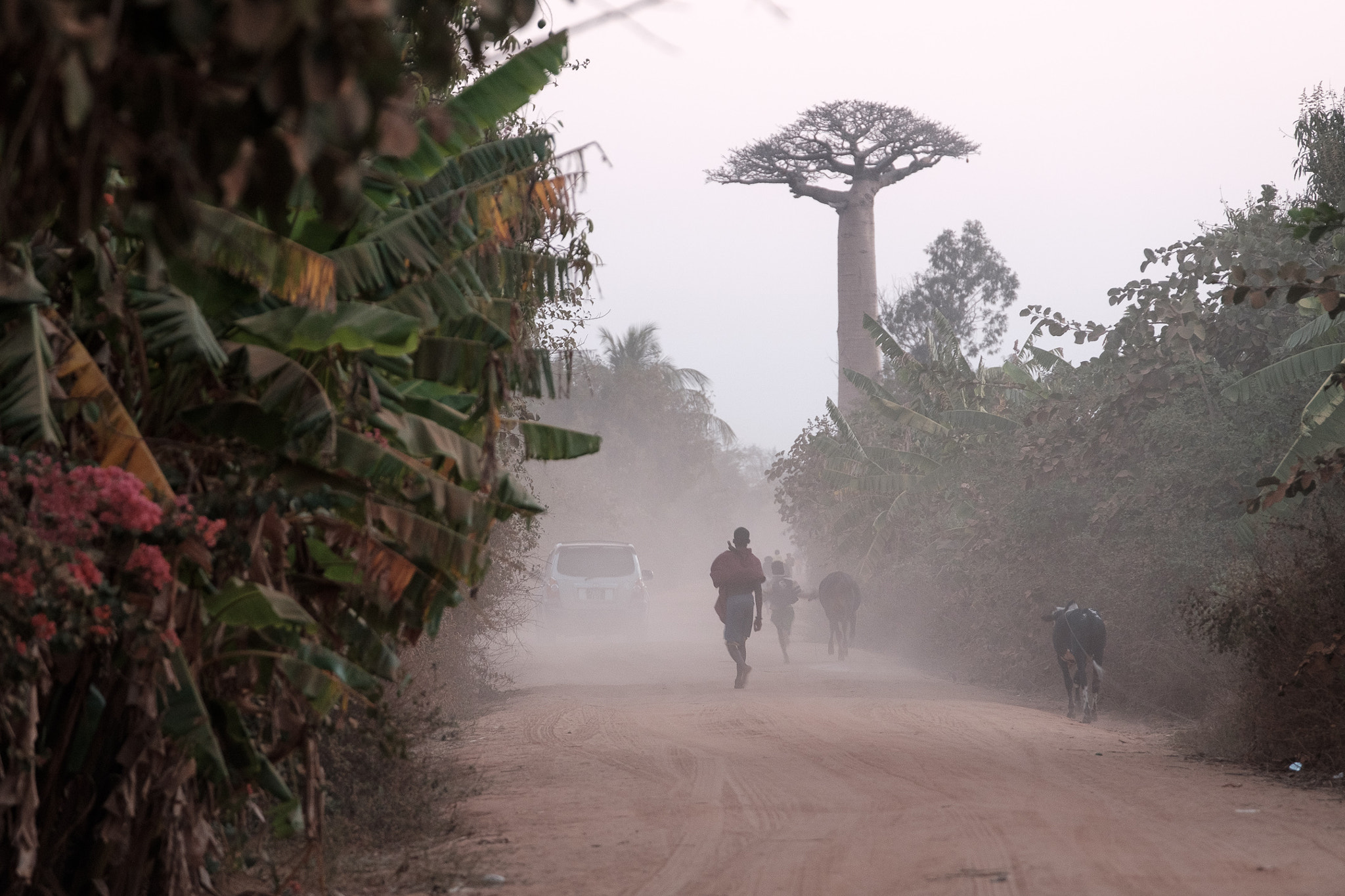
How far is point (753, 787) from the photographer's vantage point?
29.4 ft

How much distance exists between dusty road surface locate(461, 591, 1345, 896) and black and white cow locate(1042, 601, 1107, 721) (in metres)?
0.49

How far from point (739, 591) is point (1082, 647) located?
4.75 meters

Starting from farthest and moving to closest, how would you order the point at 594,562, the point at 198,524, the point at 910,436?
1. the point at 910,436
2. the point at 594,562
3. the point at 198,524

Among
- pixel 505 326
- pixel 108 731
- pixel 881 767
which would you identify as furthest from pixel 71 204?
pixel 881 767

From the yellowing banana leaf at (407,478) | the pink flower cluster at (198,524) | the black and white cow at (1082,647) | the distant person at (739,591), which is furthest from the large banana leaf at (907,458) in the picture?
the pink flower cluster at (198,524)

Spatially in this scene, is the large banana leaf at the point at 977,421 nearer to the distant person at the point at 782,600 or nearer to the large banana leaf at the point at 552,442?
the distant person at the point at 782,600

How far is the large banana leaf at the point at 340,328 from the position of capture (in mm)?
5254

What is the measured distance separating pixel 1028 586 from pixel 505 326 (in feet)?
46.0

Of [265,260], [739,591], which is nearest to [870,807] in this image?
[265,260]

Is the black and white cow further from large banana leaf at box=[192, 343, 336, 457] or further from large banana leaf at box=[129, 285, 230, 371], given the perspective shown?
large banana leaf at box=[129, 285, 230, 371]

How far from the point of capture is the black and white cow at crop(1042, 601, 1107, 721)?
14.3 meters

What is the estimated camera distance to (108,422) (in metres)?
4.88

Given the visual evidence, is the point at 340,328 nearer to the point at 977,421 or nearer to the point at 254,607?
the point at 254,607

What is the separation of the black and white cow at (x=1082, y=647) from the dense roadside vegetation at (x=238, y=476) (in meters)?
9.44
